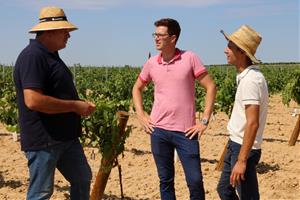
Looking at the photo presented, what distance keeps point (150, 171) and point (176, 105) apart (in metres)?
3.56

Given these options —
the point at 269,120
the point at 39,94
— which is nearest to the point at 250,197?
the point at 39,94

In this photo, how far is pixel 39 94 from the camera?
9.95 ft

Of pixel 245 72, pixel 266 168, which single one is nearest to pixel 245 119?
pixel 245 72

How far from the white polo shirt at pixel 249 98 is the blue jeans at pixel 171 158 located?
0.50m

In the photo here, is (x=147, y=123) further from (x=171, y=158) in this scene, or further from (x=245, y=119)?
(x=245, y=119)

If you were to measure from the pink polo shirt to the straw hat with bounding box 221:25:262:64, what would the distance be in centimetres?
44

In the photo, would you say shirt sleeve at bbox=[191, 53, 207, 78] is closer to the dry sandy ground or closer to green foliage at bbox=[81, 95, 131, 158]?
green foliage at bbox=[81, 95, 131, 158]

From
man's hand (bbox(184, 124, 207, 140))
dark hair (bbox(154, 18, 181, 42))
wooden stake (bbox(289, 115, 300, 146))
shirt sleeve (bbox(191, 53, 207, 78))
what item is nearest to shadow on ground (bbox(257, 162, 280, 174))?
wooden stake (bbox(289, 115, 300, 146))

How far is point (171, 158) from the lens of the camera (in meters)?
3.94

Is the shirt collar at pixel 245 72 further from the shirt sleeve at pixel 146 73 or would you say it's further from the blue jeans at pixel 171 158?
the shirt sleeve at pixel 146 73

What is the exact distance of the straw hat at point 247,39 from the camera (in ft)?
10.9

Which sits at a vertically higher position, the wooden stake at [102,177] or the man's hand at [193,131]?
the man's hand at [193,131]

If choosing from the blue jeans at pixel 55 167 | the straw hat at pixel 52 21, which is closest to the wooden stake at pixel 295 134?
the blue jeans at pixel 55 167

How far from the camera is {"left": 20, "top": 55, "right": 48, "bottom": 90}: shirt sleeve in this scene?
303 cm
